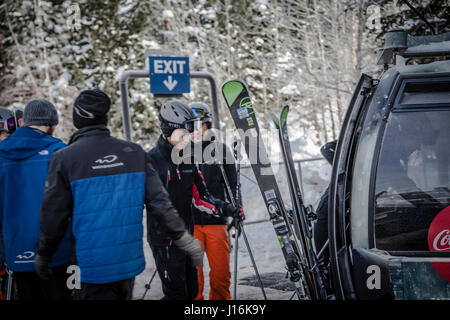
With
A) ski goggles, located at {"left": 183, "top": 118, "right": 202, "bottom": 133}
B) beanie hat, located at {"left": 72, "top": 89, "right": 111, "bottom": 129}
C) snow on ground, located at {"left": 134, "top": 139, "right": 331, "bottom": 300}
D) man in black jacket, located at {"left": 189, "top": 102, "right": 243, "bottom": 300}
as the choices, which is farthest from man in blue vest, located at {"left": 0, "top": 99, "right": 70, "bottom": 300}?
snow on ground, located at {"left": 134, "top": 139, "right": 331, "bottom": 300}

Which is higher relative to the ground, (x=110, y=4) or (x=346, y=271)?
(x=110, y=4)

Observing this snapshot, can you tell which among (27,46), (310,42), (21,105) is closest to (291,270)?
(310,42)

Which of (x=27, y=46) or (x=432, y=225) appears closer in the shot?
(x=432, y=225)

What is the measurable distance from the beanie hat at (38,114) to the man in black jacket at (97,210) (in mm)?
645

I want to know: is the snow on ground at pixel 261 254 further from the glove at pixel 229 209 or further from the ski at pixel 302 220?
the ski at pixel 302 220

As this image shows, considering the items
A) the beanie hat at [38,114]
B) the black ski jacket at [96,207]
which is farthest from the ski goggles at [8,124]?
the black ski jacket at [96,207]

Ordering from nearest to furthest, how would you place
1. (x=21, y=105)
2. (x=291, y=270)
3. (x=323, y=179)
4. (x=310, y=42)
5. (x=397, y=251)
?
(x=397, y=251) → (x=291, y=270) → (x=323, y=179) → (x=310, y=42) → (x=21, y=105)

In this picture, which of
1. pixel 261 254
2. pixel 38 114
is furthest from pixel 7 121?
pixel 261 254

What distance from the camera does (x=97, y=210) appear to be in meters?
2.53

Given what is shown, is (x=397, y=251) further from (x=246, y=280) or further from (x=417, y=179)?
(x=246, y=280)

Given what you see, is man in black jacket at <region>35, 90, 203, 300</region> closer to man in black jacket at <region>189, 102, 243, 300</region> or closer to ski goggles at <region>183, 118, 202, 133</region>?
ski goggles at <region>183, 118, 202, 133</region>

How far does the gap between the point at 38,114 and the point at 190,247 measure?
60.3 inches

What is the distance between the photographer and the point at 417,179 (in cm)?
255
